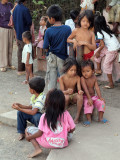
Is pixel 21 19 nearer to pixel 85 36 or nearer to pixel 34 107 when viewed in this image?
pixel 85 36

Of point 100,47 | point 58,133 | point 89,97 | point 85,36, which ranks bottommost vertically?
point 58,133

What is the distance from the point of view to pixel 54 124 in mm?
3371

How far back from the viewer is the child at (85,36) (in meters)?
4.39

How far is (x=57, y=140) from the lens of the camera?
11.3 feet

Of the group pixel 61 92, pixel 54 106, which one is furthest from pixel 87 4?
pixel 54 106

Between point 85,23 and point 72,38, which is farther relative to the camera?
point 72,38

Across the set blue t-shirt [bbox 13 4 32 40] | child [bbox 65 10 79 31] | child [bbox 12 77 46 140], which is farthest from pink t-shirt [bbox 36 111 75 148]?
child [bbox 65 10 79 31]

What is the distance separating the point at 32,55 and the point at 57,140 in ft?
11.4

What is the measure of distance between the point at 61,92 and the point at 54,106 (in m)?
0.18

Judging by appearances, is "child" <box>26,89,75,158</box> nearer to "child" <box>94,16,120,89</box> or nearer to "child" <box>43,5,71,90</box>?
"child" <box>43,5,71,90</box>

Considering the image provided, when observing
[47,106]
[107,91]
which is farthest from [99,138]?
[107,91]

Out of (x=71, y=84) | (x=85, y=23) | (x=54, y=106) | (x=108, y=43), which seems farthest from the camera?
(x=108, y=43)

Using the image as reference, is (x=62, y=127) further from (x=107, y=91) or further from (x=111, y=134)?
(x=107, y=91)

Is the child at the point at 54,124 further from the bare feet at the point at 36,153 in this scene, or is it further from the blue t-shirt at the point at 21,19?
the blue t-shirt at the point at 21,19
